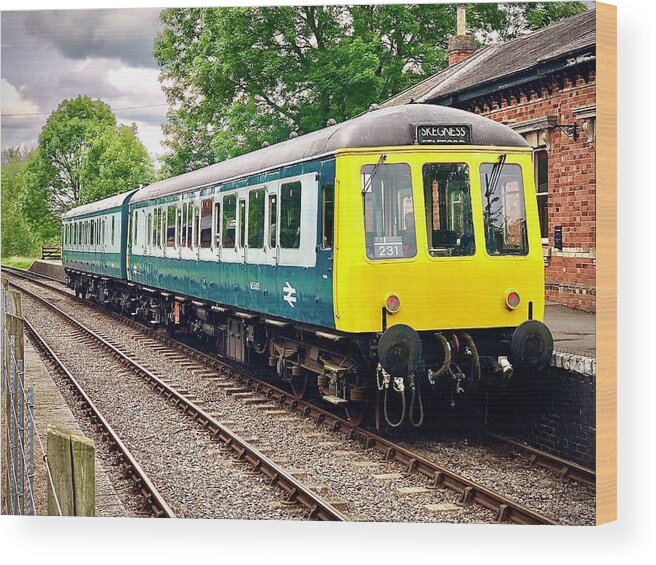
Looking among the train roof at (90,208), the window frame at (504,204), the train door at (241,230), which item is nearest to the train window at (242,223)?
the train door at (241,230)

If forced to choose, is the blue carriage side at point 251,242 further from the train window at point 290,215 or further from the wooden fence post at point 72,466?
the wooden fence post at point 72,466

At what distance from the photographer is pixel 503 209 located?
8430 mm

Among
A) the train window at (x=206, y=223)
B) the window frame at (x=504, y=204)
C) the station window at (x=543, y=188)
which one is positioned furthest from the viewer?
the train window at (x=206, y=223)

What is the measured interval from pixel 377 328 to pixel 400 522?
1.53 m

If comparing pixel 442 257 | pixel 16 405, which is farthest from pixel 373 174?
pixel 16 405

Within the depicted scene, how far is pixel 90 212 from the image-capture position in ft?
43.1

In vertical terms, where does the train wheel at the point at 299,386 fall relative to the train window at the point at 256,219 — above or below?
below

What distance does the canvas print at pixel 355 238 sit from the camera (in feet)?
26.3

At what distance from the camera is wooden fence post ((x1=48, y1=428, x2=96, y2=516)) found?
5.58 m

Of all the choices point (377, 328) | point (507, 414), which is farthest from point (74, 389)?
point (507, 414)

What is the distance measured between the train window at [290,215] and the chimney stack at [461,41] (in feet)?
6.04

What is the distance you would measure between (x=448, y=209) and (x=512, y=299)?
904 millimetres

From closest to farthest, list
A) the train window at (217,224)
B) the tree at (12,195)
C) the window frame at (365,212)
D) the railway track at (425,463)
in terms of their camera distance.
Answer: the railway track at (425,463)
the window frame at (365,212)
the tree at (12,195)
the train window at (217,224)

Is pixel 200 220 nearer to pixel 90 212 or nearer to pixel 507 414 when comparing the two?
pixel 90 212
